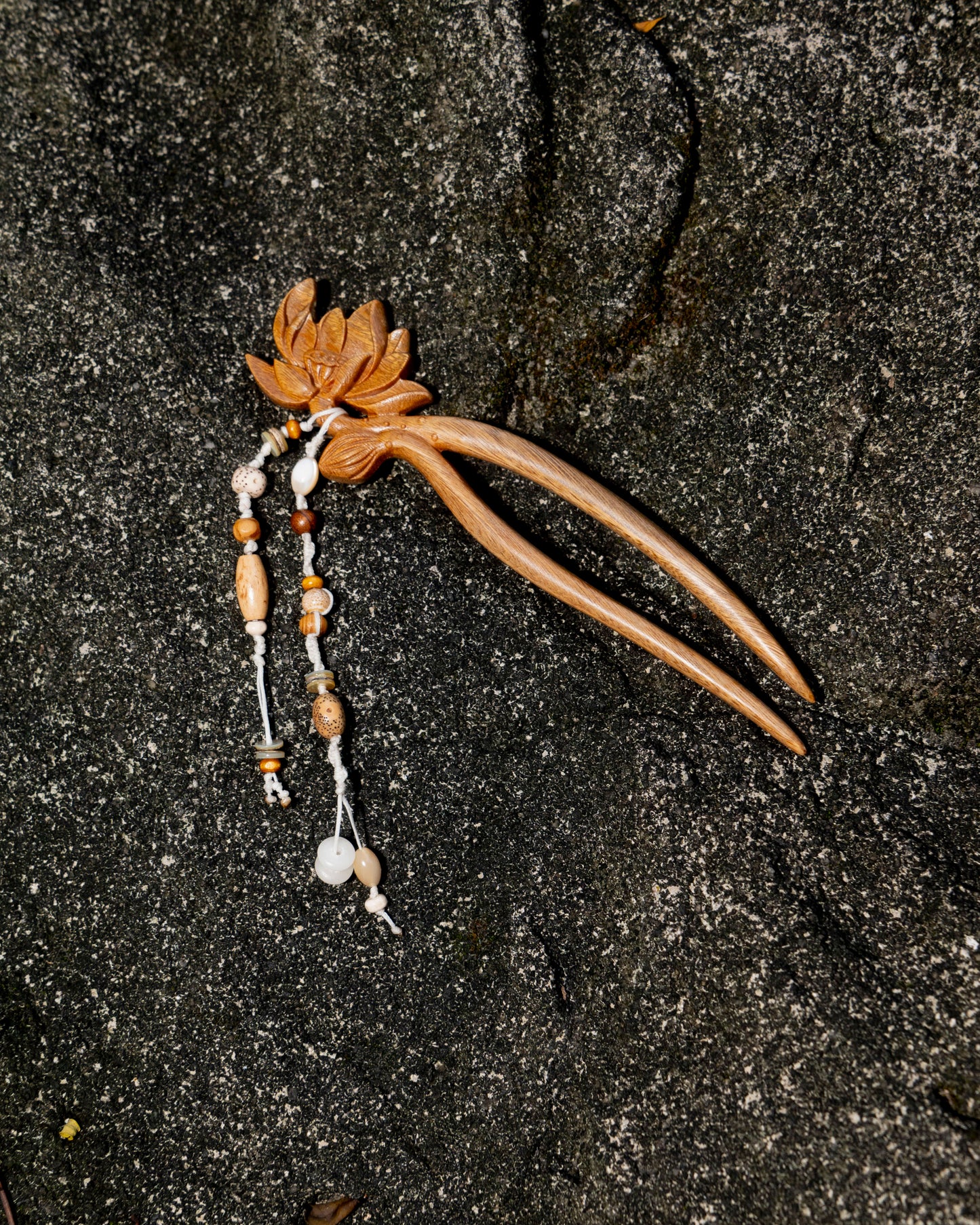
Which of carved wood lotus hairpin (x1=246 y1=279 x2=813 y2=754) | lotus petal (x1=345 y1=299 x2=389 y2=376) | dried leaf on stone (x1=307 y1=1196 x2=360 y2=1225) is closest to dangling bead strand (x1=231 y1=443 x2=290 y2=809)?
carved wood lotus hairpin (x1=246 y1=279 x2=813 y2=754)

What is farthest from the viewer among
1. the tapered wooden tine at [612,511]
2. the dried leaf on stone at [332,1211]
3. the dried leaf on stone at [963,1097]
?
the tapered wooden tine at [612,511]

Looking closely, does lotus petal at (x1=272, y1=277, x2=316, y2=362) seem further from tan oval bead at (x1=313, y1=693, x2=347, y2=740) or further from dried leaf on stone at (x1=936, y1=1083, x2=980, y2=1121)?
dried leaf on stone at (x1=936, y1=1083, x2=980, y2=1121)

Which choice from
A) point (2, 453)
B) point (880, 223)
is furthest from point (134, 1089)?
point (880, 223)

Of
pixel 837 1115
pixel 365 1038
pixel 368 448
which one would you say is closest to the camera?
pixel 837 1115

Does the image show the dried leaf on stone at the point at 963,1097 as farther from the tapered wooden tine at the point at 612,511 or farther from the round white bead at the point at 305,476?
the round white bead at the point at 305,476

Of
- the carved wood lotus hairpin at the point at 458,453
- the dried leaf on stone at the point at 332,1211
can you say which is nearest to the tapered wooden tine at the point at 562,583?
the carved wood lotus hairpin at the point at 458,453

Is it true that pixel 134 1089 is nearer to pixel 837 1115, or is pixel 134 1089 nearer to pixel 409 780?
pixel 409 780
